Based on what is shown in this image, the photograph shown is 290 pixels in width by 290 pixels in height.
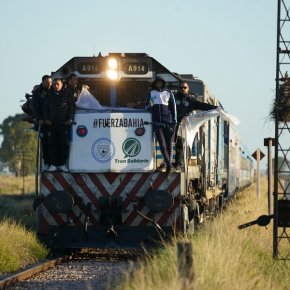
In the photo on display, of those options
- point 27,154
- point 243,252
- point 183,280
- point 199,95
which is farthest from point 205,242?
point 27,154

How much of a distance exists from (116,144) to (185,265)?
631cm

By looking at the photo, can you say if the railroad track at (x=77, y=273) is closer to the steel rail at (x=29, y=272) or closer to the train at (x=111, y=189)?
the steel rail at (x=29, y=272)

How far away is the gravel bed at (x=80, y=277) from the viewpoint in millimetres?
12055

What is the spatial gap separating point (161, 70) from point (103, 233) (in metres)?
3.11

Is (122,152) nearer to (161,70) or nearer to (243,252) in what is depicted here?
(161,70)

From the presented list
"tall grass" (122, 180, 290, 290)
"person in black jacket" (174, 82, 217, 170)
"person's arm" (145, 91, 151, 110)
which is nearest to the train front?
"person's arm" (145, 91, 151, 110)

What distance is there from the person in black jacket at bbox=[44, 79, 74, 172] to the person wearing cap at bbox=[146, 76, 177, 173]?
4.61 feet

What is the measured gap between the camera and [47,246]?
15.7m

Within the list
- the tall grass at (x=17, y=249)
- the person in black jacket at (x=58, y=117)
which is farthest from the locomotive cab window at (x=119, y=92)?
the tall grass at (x=17, y=249)

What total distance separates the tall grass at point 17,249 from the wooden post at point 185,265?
530 centimetres

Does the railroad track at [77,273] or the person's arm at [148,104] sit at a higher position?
the person's arm at [148,104]

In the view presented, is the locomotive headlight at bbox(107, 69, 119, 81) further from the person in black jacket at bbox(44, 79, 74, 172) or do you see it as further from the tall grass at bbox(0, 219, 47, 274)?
the tall grass at bbox(0, 219, 47, 274)

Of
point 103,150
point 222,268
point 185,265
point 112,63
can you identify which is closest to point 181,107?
point 112,63

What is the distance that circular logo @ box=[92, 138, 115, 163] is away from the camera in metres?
15.2
